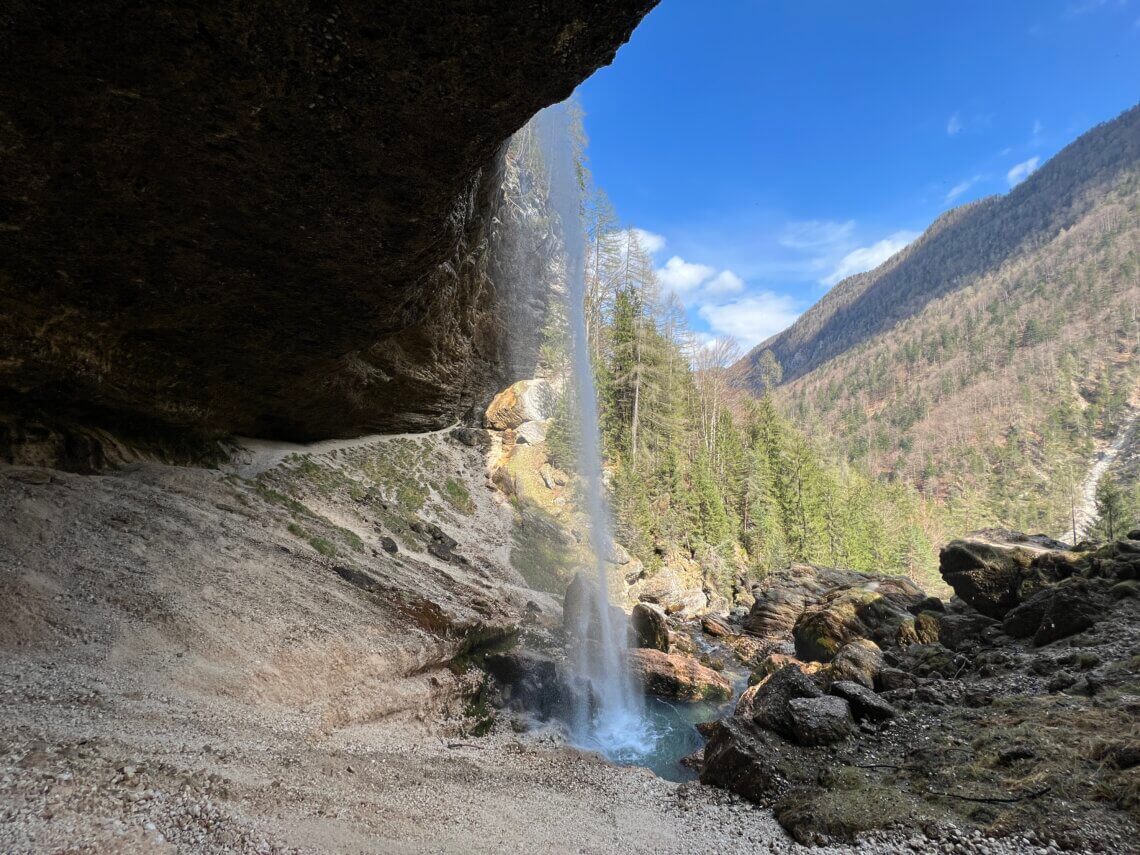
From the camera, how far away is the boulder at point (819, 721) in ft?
26.3

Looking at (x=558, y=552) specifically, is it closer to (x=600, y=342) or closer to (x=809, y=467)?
(x=600, y=342)

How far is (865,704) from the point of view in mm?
8773

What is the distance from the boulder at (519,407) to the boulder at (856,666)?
76.3 feet

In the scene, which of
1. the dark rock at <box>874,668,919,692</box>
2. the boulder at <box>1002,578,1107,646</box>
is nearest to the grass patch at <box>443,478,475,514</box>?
the dark rock at <box>874,668,919,692</box>

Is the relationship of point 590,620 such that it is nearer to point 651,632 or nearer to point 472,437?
point 651,632

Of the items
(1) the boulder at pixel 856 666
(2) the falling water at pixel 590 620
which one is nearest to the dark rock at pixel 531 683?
(2) the falling water at pixel 590 620

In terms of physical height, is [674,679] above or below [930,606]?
below

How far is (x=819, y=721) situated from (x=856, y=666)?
3.69 m

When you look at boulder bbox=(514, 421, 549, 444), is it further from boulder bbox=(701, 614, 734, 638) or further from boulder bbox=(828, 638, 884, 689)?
boulder bbox=(828, 638, 884, 689)

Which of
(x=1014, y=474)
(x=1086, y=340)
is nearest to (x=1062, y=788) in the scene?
(x=1014, y=474)

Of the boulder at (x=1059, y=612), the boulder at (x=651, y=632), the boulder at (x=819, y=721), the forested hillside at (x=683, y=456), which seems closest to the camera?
the boulder at (x=819, y=721)

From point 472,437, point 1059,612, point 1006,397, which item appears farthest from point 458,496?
point 1006,397

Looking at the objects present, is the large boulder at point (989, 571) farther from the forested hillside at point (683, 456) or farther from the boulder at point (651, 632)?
the forested hillside at point (683, 456)

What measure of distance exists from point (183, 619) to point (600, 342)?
2926 cm
